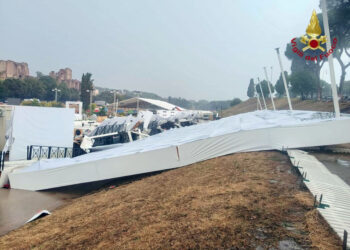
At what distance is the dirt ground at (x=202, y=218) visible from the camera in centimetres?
306

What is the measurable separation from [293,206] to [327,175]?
7.51 feet

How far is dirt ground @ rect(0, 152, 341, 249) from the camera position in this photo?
306 centimetres

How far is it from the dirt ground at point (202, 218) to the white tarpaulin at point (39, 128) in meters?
8.26

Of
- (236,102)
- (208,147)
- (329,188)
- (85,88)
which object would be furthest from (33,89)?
(329,188)

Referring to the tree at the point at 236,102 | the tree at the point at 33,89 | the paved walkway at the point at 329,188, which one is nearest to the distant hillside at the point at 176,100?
the tree at the point at 236,102

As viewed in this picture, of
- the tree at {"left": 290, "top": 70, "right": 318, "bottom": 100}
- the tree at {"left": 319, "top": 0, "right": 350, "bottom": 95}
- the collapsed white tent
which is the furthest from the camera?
the tree at {"left": 290, "top": 70, "right": 318, "bottom": 100}

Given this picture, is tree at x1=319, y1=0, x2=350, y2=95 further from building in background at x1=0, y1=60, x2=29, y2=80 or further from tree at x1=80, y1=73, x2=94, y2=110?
building in background at x1=0, y1=60, x2=29, y2=80

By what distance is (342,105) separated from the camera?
26672 mm

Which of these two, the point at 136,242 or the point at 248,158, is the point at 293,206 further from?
the point at 248,158

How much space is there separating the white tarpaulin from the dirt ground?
325 inches

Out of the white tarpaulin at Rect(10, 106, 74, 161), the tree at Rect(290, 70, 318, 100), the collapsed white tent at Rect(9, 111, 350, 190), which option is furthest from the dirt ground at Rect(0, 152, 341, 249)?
the tree at Rect(290, 70, 318, 100)

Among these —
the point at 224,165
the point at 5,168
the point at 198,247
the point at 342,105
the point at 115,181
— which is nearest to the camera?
the point at 198,247

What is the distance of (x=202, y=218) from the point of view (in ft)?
12.2

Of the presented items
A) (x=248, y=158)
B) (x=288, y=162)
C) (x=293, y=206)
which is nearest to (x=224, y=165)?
(x=248, y=158)
